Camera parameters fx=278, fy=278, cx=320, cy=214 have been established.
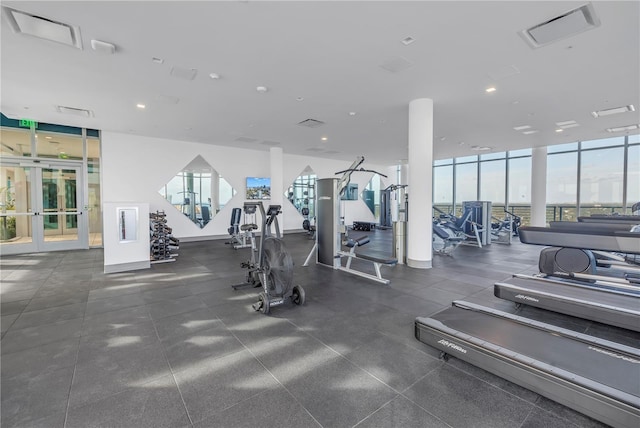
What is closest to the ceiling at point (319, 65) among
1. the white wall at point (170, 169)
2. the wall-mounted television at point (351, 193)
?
the white wall at point (170, 169)

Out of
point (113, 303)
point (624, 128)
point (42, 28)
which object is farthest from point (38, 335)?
point (624, 128)

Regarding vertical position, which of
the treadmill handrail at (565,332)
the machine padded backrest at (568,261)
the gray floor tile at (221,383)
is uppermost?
the machine padded backrest at (568,261)

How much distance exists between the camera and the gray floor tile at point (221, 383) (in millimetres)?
1817

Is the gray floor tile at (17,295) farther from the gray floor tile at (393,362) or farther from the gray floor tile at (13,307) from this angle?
the gray floor tile at (393,362)

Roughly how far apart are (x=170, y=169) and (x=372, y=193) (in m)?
10.1

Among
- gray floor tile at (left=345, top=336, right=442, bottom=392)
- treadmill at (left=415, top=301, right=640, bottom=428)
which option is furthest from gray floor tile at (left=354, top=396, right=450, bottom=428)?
treadmill at (left=415, top=301, right=640, bottom=428)

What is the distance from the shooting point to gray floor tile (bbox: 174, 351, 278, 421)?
5.96ft

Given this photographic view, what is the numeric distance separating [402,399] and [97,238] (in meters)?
9.51

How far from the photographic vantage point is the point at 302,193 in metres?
12.3

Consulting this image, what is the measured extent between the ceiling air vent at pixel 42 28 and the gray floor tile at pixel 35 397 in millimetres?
3615

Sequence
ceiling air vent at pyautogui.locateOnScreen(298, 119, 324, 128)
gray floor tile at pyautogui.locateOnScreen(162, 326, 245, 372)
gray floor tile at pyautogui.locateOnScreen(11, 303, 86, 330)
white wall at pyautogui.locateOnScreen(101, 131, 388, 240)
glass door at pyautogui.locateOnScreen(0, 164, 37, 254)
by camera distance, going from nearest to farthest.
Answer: gray floor tile at pyautogui.locateOnScreen(162, 326, 245, 372)
gray floor tile at pyautogui.locateOnScreen(11, 303, 86, 330)
glass door at pyautogui.locateOnScreen(0, 164, 37, 254)
ceiling air vent at pyautogui.locateOnScreen(298, 119, 324, 128)
white wall at pyautogui.locateOnScreen(101, 131, 388, 240)

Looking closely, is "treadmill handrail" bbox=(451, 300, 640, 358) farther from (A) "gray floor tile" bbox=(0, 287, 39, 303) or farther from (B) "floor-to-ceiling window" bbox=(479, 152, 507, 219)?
(B) "floor-to-ceiling window" bbox=(479, 152, 507, 219)

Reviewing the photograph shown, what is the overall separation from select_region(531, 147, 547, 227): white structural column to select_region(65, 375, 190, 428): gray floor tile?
483 inches

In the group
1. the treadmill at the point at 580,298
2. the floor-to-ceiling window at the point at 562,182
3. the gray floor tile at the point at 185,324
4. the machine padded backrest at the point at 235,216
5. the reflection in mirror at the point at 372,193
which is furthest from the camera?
the reflection in mirror at the point at 372,193
